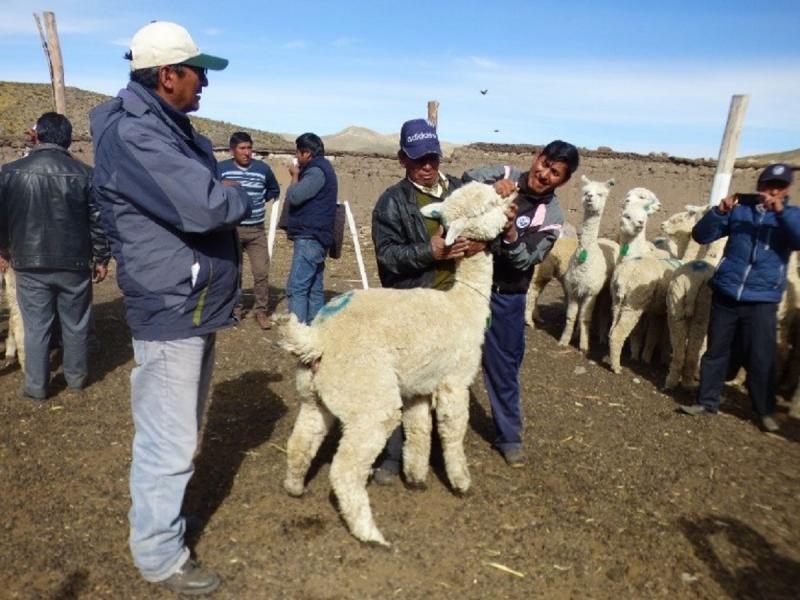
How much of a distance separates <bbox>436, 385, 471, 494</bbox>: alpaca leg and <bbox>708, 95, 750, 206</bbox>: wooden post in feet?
23.6

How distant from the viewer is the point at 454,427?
145 inches

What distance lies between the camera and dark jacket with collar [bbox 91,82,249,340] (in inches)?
93.8

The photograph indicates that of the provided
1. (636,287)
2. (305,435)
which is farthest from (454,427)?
(636,287)

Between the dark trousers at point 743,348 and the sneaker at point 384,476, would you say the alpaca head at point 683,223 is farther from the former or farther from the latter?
the sneaker at point 384,476

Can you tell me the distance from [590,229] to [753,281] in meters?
2.31

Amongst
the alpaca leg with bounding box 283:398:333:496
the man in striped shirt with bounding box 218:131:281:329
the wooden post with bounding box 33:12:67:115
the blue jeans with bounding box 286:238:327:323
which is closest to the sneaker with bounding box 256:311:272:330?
the man in striped shirt with bounding box 218:131:281:329

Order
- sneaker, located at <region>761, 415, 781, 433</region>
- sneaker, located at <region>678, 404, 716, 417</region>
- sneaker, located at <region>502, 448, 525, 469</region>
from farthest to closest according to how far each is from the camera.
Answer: sneaker, located at <region>678, 404, 716, 417</region>
sneaker, located at <region>761, 415, 781, 433</region>
sneaker, located at <region>502, 448, 525, 469</region>

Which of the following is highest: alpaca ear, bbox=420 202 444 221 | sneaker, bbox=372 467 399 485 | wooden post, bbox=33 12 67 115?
wooden post, bbox=33 12 67 115

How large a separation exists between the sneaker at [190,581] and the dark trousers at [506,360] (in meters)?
2.35

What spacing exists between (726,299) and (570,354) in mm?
2412

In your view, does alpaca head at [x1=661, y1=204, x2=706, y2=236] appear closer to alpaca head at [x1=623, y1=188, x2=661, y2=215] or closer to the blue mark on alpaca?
alpaca head at [x1=623, y1=188, x2=661, y2=215]

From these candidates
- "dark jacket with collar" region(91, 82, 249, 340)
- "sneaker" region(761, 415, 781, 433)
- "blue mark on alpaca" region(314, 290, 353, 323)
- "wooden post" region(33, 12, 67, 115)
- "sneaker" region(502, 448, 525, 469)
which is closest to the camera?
"dark jacket with collar" region(91, 82, 249, 340)

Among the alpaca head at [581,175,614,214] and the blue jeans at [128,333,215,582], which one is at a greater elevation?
the alpaca head at [581,175,614,214]

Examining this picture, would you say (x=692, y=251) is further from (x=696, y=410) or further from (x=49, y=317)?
(x=49, y=317)
